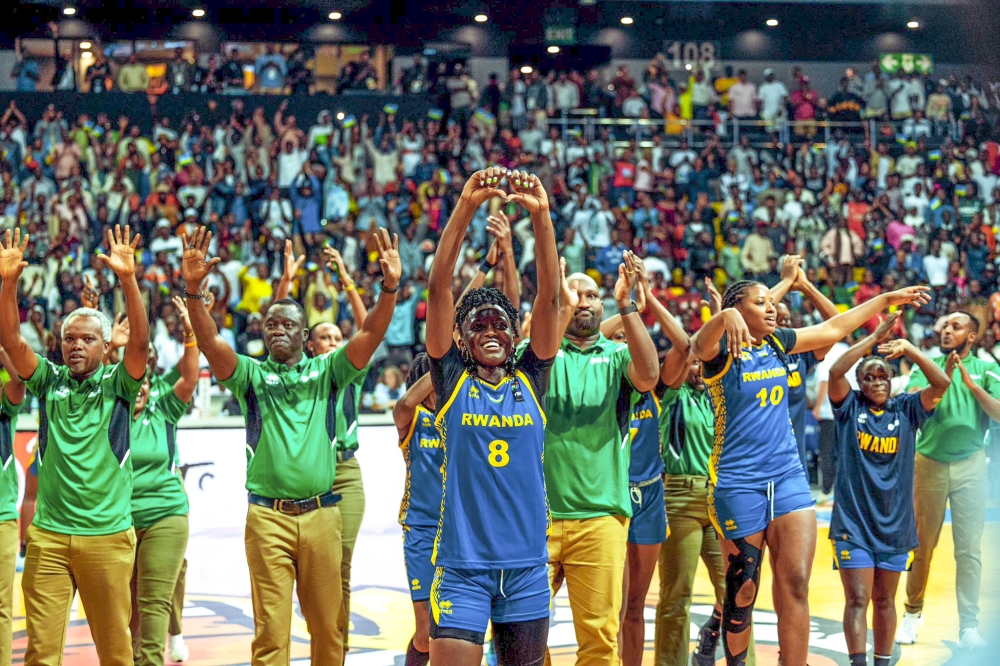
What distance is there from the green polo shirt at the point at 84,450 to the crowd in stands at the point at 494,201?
9.98m

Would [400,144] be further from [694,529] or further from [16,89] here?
[694,529]

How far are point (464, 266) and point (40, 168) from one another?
25.7 ft

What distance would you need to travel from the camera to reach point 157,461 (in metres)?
6.74

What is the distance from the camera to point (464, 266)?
17312mm

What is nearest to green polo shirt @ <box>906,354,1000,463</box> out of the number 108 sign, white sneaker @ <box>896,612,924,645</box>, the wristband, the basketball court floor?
white sneaker @ <box>896,612,924,645</box>

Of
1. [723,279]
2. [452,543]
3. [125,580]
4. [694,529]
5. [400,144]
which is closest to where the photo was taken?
[452,543]

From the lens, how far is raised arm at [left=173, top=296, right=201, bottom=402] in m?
6.30

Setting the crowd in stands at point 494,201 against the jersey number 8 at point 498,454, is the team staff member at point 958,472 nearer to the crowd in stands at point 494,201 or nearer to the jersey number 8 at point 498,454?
the jersey number 8 at point 498,454

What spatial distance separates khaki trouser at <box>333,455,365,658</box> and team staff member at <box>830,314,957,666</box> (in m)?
2.88

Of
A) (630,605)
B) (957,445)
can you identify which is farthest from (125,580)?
(957,445)

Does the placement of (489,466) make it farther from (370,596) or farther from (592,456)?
(370,596)

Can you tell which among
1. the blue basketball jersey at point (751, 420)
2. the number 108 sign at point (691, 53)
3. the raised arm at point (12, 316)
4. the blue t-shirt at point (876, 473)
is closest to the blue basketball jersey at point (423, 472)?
the blue basketball jersey at point (751, 420)

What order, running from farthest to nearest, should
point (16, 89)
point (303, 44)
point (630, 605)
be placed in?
point (303, 44), point (16, 89), point (630, 605)

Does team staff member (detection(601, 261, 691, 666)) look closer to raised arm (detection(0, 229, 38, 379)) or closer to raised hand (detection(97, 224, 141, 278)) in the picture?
raised hand (detection(97, 224, 141, 278))
